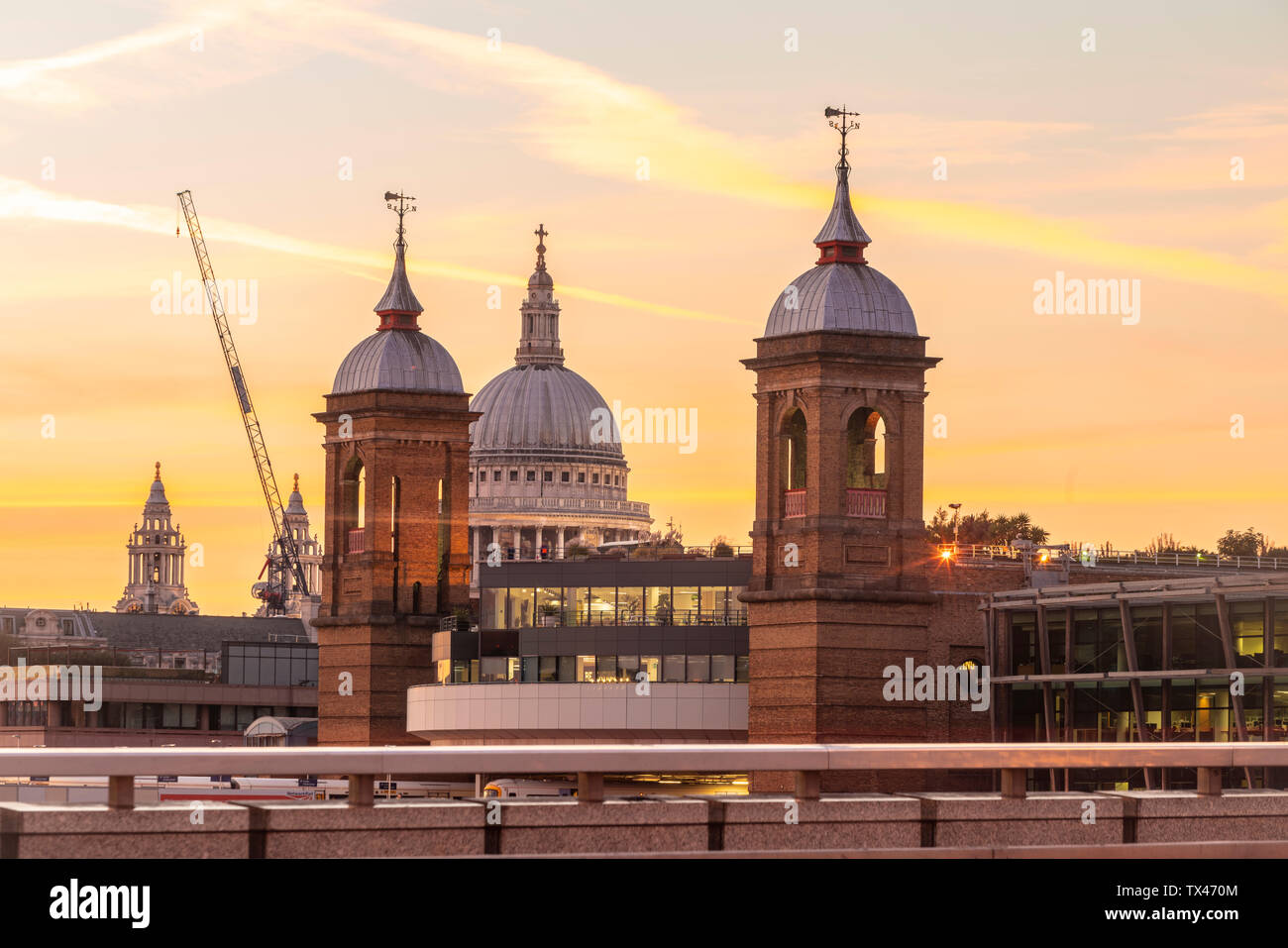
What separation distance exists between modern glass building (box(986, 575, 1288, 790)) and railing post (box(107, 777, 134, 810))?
58849mm

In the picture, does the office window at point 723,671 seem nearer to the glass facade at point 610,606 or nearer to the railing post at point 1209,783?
the glass facade at point 610,606

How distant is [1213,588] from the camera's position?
81375 millimetres

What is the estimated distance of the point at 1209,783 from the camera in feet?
78.2

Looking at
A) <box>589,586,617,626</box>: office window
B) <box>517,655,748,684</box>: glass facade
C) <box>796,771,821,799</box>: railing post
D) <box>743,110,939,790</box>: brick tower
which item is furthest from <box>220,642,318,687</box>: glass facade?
<box>796,771,821,799</box>: railing post

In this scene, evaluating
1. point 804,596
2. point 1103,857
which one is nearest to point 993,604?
point 804,596

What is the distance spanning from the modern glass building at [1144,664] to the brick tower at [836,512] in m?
4.16

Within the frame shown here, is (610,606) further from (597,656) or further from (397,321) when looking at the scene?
(397,321)

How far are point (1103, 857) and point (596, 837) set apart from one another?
16.3 feet

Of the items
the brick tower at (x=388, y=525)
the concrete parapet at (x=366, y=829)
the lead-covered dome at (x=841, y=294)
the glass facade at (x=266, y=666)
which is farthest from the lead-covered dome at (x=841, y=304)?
the glass facade at (x=266, y=666)

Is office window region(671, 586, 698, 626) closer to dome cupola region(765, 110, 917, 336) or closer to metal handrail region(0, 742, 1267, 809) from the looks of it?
dome cupola region(765, 110, 917, 336)

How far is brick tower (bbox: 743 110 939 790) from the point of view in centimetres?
9350

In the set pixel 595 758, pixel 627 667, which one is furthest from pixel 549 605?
pixel 595 758

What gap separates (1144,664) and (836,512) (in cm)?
1434
